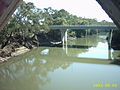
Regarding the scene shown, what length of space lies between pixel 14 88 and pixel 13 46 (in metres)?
10.7

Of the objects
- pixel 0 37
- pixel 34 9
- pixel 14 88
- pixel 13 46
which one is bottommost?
pixel 14 88

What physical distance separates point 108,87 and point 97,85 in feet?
1.76

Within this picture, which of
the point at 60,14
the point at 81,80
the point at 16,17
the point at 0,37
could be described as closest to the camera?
the point at 81,80

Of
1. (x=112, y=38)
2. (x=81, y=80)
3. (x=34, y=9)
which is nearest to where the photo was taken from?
(x=81, y=80)

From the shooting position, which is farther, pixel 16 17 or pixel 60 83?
pixel 16 17

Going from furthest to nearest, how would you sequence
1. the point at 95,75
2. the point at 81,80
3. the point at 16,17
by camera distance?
the point at 16,17 < the point at 95,75 < the point at 81,80

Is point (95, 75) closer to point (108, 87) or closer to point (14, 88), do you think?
point (108, 87)

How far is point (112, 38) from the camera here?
25844mm

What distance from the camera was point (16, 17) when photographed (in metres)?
15.5

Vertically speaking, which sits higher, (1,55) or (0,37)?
(0,37)

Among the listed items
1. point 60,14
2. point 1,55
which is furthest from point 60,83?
point 60,14

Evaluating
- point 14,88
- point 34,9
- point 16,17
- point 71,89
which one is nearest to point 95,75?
point 71,89

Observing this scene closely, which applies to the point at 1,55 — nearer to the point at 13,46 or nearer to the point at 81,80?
the point at 13,46

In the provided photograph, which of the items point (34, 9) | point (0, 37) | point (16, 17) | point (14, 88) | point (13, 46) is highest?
point (34, 9)
